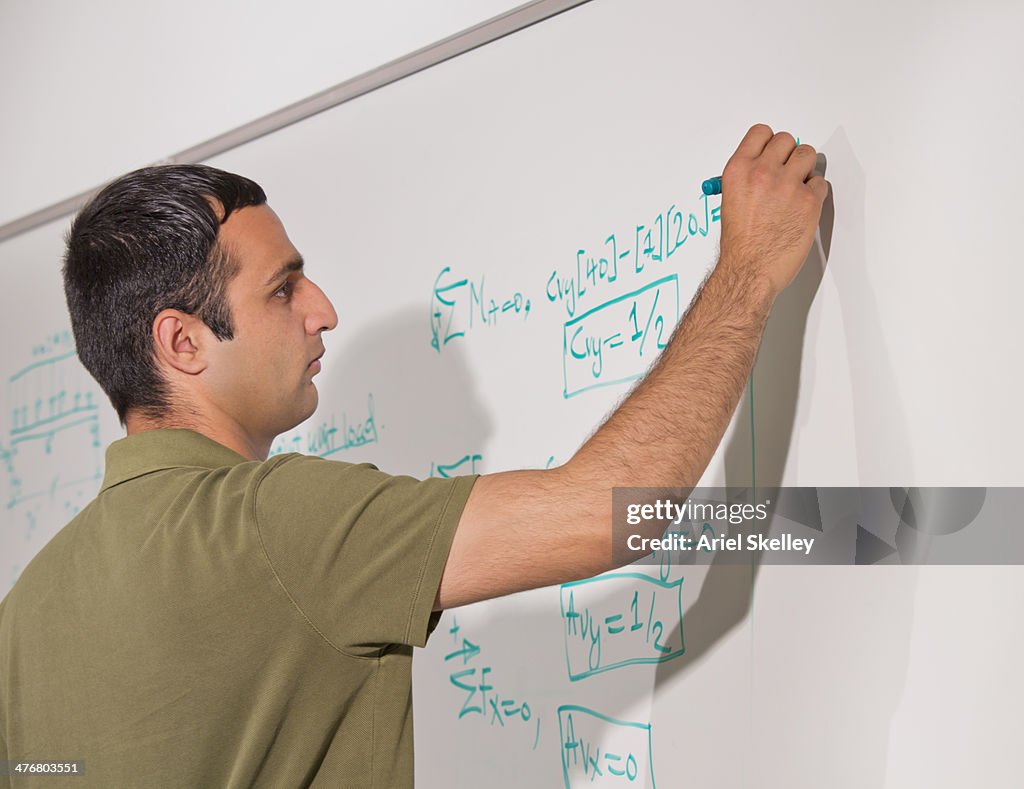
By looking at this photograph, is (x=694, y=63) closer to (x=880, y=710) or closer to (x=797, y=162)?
(x=797, y=162)

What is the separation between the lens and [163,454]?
95 cm

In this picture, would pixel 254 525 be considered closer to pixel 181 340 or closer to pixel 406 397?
pixel 181 340

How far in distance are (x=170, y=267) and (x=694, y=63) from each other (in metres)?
0.54

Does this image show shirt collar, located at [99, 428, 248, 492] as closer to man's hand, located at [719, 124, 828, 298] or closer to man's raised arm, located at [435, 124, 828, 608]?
man's raised arm, located at [435, 124, 828, 608]

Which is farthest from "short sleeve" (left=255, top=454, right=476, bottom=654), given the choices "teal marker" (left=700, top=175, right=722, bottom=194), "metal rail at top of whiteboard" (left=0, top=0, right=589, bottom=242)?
"metal rail at top of whiteboard" (left=0, top=0, right=589, bottom=242)

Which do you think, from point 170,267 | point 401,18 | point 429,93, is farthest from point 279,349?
point 401,18

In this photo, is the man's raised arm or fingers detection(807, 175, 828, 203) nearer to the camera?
the man's raised arm

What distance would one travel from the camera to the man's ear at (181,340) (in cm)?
100

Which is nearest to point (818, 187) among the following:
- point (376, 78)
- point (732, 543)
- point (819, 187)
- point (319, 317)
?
point (819, 187)

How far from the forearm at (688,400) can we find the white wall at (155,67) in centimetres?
59

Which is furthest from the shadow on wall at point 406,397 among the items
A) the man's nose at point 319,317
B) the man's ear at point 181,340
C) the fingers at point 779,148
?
the fingers at point 779,148

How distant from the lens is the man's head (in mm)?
1002

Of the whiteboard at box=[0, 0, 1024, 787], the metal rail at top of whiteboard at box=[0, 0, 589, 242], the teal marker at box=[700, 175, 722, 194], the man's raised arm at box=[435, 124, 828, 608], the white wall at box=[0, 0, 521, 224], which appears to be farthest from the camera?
the white wall at box=[0, 0, 521, 224]

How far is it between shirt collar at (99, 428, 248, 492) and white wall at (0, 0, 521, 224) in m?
0.64
